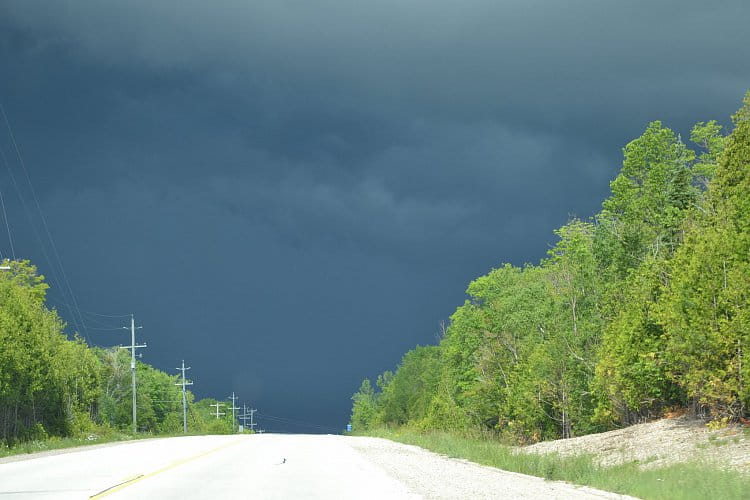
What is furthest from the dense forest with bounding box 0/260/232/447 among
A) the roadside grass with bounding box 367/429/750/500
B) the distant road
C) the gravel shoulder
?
the roadside grass with bounding box 367/429/750/500

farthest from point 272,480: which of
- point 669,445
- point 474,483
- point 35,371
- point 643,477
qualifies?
point 35,371

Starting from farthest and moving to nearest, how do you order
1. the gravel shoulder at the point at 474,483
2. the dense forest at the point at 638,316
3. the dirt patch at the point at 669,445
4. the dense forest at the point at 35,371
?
1. the dense forest at the point at 35,371
2. the dense forest at the point at 638,316
3. the dirt patch at the point at 669,445
4. the gravel shoulder at the point at 474,483

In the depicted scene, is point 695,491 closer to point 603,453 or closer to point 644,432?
point 603,453

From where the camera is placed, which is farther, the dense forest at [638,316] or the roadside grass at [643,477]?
the dense forest at [638,316]

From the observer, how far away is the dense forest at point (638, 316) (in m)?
A: 23.0

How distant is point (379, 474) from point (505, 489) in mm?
4154

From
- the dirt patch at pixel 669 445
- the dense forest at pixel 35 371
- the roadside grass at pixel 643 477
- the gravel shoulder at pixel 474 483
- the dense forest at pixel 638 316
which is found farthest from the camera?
the dense forest at pixel 35 371

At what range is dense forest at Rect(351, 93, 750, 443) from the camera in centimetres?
2303

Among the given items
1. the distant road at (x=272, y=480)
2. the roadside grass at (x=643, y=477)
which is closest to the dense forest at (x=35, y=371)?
the distant road at (x=272, y=480)

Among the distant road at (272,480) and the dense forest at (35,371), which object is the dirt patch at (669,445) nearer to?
the distant road at (272,480)

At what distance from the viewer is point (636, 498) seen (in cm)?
1272

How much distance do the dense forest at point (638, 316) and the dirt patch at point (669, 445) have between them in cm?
100

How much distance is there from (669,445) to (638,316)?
710 cm

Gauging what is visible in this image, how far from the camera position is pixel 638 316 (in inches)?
1141
